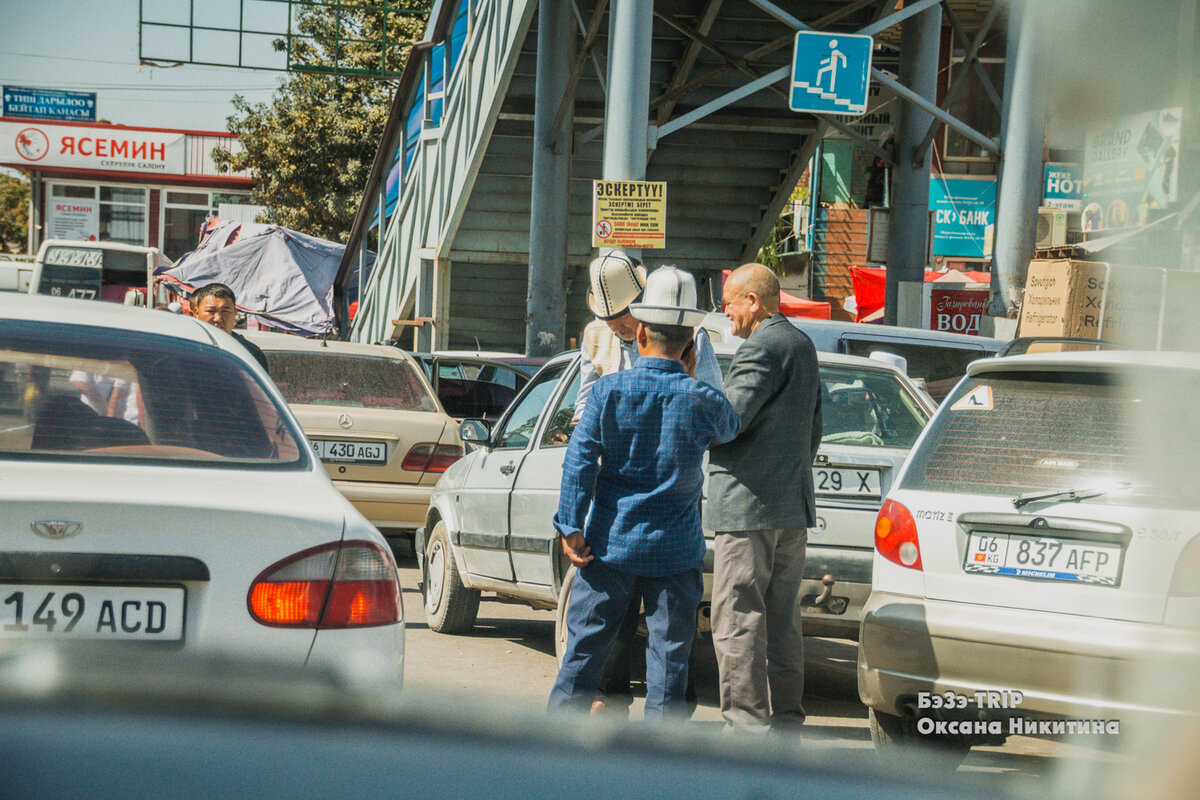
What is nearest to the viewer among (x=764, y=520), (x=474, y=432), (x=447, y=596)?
(x=764, y=520)

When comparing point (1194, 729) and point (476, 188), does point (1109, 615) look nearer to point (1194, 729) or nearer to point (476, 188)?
point (1194, 729)

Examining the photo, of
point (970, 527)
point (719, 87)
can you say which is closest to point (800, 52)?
point (719, 87)

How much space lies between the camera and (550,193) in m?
15.7

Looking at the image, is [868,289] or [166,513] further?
[868,289]

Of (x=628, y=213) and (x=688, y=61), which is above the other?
(x=688, y=61)

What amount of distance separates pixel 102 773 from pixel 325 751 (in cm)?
19

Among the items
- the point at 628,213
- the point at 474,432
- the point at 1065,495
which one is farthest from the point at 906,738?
the point at 628,213

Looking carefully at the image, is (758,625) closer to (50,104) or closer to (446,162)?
(446,162)

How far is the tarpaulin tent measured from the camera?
1132 inches

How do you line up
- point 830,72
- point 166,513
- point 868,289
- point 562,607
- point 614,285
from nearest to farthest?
1. point 166,513
2. point 614,285
3. point 562,607
4. point 830,72
5. point 868,289

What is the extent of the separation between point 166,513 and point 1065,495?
2.69 m

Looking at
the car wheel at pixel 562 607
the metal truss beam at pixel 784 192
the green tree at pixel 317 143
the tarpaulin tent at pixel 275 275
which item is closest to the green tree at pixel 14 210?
the green tree at pixel 317 143

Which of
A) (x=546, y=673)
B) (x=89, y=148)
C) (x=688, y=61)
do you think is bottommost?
(x=546, y=673)

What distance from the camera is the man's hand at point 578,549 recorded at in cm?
405
